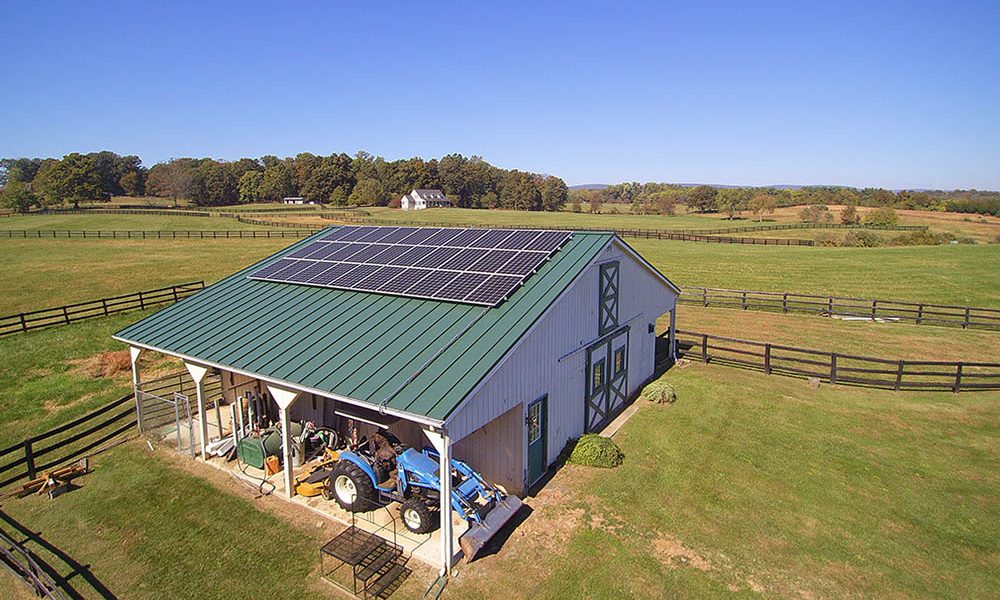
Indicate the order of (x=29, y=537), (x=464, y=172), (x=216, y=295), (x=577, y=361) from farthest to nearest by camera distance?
1. (x=464, y=172)
2. (x=216, y=295)
3. (x=577, y=361)
4. (x=29, y=537)

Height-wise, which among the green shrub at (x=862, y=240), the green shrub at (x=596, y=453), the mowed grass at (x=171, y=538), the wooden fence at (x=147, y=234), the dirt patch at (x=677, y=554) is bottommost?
the mowed grass at (x=171, y=538)

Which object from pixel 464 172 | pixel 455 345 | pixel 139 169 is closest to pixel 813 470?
pixel 455 345

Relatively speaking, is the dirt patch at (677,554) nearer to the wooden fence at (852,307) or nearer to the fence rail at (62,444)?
the fence rail at (62,444)

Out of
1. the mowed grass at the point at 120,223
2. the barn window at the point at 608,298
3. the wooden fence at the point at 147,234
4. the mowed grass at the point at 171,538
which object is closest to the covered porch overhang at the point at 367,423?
the mowed grass at the point at 171,538

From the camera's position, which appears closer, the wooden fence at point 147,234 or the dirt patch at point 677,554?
the dirt patch at point 677,554

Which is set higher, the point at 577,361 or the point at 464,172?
the point at 464,172

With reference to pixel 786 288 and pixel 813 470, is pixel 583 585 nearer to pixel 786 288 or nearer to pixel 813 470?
pixel 813 470

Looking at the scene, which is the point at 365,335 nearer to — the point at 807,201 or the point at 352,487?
the point at 352,487

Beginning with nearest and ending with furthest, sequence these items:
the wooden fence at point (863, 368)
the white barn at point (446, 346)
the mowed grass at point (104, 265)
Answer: the white barn at point (446, 346) → the wooden fence at point (863, 368) → the mowed grass at point (104, 265)
